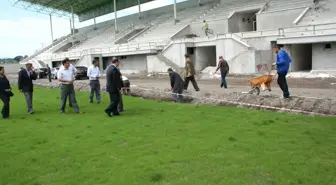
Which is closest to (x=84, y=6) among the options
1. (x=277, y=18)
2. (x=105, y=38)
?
(x=105, y=38)

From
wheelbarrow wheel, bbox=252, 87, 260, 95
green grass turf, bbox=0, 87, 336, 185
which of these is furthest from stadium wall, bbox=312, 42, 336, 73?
green grass turf, bbox=0, 87, 336, 185

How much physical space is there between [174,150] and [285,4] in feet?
103

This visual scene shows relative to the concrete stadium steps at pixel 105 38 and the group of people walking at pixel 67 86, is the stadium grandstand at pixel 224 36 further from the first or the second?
the group of people walking at pixel 67 86

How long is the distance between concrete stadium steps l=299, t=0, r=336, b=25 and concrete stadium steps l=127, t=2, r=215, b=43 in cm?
1632

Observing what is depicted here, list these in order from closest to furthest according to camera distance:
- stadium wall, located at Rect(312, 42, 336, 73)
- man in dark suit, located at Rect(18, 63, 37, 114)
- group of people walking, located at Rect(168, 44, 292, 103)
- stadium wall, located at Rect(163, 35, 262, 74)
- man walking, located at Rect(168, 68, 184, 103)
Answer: group of people walking, located at Rect(168, 44, 292, 103) → man in dark suit, located at Rect(18, 63, 37, 114) → man walking, located at Rect(168, 68, 184, 103) → stadium wall, located at Rect(312, 42, 336, 73) → stadium wall, located at Rect(163, 35, 262, 74)

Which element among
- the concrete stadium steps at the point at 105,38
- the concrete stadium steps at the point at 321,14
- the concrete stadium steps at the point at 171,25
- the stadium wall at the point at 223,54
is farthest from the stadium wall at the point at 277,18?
the concrete stadium steps at the point at 105,38

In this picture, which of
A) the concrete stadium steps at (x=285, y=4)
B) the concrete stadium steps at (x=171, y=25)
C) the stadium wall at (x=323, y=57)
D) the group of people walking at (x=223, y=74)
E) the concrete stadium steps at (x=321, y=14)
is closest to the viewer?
the group of people walking at (x=223, y=74)

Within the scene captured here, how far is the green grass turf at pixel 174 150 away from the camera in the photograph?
203 inches

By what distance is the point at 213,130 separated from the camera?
26.9ft

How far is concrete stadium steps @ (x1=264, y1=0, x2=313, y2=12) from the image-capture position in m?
32.0

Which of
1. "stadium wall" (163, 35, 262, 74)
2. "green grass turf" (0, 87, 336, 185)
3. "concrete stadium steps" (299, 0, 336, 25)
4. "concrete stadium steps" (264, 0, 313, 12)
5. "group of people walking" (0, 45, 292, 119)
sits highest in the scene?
"concrete stadium steps" (264, 0, 313, 12)

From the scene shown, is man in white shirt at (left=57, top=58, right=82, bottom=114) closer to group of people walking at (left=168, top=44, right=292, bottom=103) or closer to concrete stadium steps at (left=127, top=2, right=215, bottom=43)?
group of people walking at (left=168, top=44, right=292, bottom=103)

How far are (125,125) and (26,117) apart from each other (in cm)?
463

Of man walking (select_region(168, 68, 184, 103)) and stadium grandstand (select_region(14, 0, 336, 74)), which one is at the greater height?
stadium grandstand (select_region(14, 0, 336, 74))
